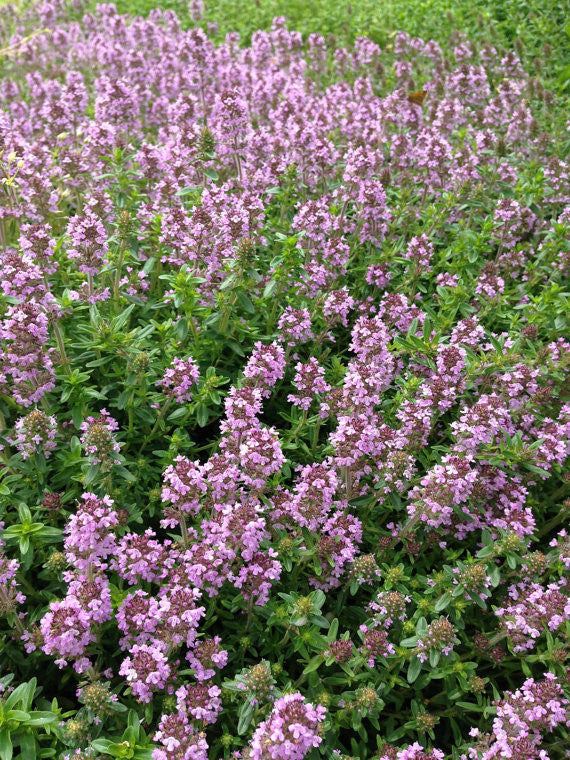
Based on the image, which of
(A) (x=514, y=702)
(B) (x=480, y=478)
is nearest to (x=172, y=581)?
(A) (x=514, y=702)

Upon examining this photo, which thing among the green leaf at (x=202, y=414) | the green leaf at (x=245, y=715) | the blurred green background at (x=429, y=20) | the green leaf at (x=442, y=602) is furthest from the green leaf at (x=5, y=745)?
the blurred green background at (x=429, y=20)

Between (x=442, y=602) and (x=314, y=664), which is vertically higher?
(x=442, y=602)

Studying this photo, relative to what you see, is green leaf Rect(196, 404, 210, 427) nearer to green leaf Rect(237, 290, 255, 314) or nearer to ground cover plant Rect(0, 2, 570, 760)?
ground cover plant Rect(0, 2, 570, 760)

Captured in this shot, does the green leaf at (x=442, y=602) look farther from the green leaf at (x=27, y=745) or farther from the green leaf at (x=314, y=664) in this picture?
the green leaf at (x=27, y=745)

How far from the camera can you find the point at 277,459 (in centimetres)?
382

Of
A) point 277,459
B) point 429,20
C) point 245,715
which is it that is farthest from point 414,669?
point 429,20

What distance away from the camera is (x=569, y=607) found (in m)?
3.81

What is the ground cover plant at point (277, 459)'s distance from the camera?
139 inches

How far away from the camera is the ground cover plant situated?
354cm

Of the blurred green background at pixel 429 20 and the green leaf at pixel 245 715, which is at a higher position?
the blurred green background at pixel 429 20

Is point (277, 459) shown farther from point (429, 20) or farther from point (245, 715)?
point (429, 20)

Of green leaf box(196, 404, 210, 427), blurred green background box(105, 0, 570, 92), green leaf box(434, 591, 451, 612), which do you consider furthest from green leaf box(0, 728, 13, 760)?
blurred green background box(105, 0, 570, 92)

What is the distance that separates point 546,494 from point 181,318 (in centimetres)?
344

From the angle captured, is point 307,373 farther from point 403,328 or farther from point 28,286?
point 28,286
